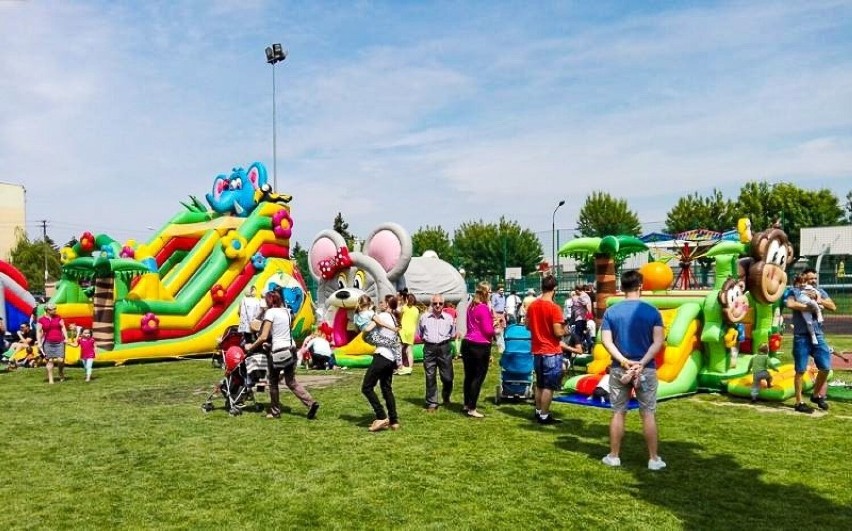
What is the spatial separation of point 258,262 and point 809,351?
1278 centimetres

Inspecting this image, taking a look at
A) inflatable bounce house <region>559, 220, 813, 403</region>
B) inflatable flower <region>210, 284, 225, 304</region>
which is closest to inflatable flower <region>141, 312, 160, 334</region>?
inflatable flower <region>210, 284, 225, 304</region>

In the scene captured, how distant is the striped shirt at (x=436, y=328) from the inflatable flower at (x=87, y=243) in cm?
1083

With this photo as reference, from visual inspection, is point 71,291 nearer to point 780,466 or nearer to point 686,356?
point 686,356

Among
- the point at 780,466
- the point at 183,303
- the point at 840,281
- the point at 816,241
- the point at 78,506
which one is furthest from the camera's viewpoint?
the point at 816,241

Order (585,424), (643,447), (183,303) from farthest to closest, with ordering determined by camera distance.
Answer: (183,303)
(585,424)
(643,447)

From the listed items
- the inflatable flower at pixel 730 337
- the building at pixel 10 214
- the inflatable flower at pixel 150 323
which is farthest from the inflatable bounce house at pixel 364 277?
the building at pixel 10 214

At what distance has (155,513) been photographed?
4.94 metres

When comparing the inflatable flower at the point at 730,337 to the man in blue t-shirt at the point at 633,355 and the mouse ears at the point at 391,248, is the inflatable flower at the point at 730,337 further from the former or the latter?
the mouse ears at the point at 391,248

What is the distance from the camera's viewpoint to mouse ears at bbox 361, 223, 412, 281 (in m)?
18.3

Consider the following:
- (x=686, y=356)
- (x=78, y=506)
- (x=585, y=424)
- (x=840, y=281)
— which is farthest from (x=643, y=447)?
(x=840, y=281)

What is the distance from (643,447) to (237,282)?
12.5 meters

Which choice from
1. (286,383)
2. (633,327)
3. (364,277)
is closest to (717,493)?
(633,327)

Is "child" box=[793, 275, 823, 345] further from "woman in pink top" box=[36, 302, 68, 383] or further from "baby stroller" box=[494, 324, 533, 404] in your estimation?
"woman in pink top" box=[36, 302, 68, 383]

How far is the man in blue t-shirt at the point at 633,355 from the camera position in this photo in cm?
565
